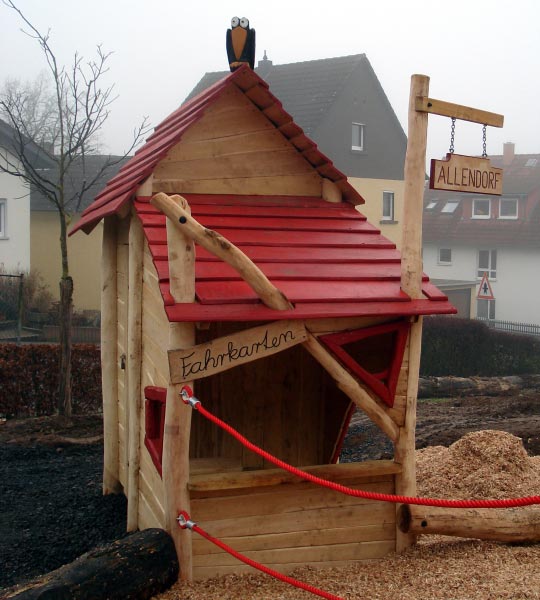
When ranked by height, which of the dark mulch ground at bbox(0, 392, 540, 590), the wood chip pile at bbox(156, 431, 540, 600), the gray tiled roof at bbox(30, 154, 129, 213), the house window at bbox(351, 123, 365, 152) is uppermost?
the house window at bbox(351, 123, 365, 152)

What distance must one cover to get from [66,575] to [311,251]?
8.45 ft

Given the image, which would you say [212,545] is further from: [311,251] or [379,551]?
[311,251]

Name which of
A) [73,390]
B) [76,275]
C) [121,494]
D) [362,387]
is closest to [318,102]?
[76,275]

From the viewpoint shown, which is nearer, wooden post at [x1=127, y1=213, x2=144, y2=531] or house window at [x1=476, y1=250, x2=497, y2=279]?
wooden post at [x1=127, y1=213, x2=144, y2=531]

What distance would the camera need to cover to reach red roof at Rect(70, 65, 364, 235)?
5938 mm

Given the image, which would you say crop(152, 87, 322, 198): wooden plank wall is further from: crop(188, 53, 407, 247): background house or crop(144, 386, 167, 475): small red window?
crop(188, 53, 407, 247): background house

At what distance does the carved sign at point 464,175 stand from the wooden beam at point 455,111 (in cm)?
28

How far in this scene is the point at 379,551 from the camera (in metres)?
5.49

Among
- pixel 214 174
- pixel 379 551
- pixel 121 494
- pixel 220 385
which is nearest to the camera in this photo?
pixel 379 551

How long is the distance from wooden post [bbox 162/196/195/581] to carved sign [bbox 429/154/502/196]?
1631mm

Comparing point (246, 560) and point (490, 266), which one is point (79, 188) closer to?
point (490, 266)

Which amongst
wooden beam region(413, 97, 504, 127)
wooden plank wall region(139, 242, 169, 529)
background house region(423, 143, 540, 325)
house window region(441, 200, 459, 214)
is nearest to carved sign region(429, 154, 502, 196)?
wooden beam region(413, 97, 504, 127)

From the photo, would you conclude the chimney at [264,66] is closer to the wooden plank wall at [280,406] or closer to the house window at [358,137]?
the house window at [358,137]

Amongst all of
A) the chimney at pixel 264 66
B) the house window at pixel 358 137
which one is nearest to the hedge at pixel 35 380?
the house window at pixel 358 137
